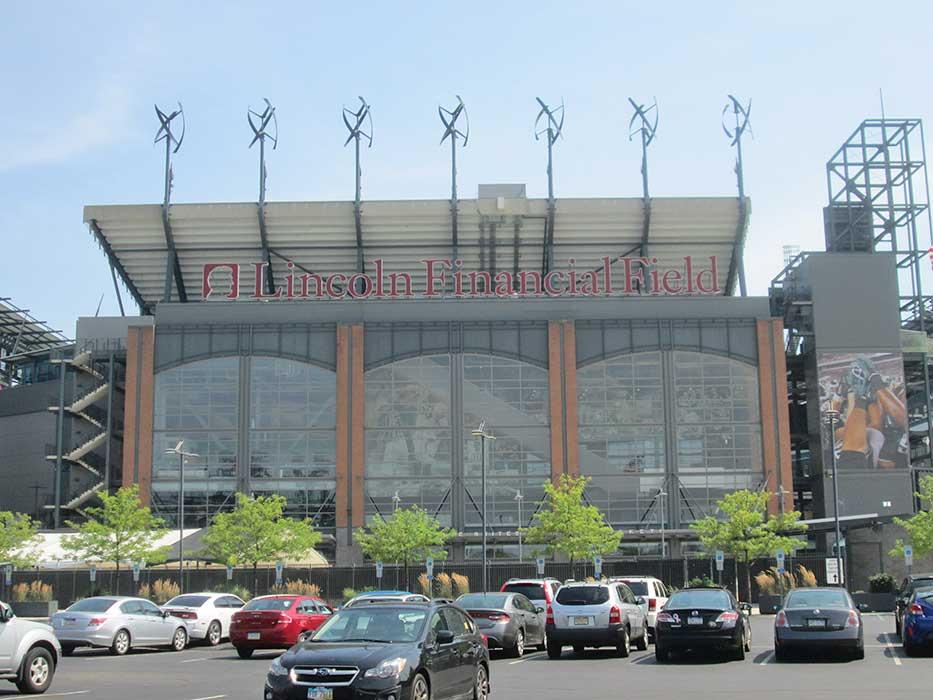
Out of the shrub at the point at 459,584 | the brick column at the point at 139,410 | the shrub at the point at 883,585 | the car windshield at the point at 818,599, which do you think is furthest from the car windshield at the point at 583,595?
the brick column at the point at 139,410

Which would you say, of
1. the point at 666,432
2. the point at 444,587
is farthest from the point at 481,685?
the point at 666,432

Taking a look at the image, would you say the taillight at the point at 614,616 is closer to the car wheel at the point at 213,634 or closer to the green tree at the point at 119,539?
the car wheel at the point at 213,634

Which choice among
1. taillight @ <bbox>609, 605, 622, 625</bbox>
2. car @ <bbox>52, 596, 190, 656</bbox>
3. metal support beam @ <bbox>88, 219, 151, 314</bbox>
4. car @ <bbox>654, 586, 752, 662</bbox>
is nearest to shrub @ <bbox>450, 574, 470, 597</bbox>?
car @ <bbox>52, 596, 190, 656</bbox>

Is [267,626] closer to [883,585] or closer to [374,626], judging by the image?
[374,626]

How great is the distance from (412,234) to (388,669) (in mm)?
73593

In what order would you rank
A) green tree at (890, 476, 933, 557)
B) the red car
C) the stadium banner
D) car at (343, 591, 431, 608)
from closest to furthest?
car at (343, 591, 431, 608) → the red car → green tree at (890, 476, 933, 557) → the stadium banner

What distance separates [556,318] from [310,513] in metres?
21.5

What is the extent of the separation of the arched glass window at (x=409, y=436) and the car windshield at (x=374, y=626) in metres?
61.2

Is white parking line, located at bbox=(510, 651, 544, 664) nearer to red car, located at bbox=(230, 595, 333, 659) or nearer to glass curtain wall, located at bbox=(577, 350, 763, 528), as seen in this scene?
red car, located at bbox=(230, 595, 333, 659)

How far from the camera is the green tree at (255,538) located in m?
61.1

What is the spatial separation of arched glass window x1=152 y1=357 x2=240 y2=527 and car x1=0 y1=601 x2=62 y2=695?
58.5 metres

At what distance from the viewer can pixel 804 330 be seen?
288 ft

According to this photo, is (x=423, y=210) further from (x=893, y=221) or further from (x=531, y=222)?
(x=893, y=221)

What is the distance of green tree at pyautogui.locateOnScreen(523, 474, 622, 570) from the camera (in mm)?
64625
